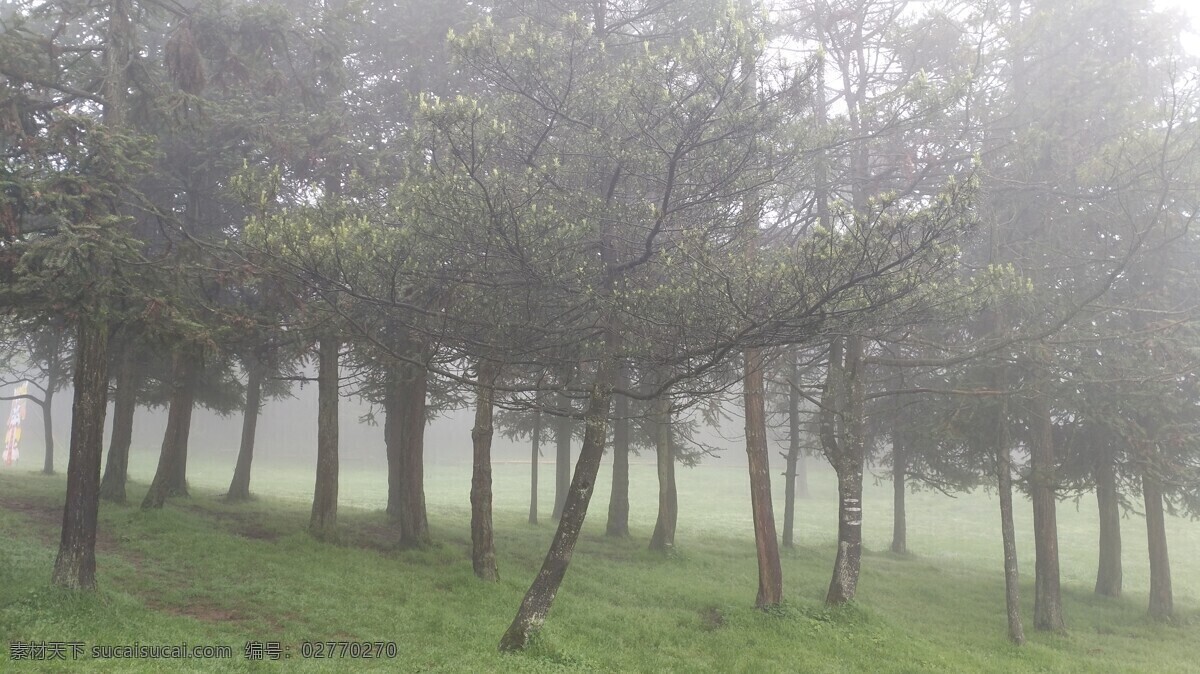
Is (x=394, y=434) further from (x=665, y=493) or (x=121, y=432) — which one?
(x=665, y=493)

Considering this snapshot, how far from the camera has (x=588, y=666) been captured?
9.07 meters

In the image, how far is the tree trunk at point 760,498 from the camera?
13047 millimetres

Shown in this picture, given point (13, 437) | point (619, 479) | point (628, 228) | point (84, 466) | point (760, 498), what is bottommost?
point (619, 479)

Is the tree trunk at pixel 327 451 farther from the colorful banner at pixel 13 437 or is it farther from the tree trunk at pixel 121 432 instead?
the colorful banner at pixel 13 437

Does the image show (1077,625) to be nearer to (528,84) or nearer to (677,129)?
(677,129)

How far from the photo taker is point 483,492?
13750 mm

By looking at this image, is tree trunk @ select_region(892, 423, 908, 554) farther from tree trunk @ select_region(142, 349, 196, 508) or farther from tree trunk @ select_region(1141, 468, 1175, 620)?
tree trunk @ select_region(142, 349, 196, 508)

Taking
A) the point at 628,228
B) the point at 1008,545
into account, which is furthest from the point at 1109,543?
the point at 628,228

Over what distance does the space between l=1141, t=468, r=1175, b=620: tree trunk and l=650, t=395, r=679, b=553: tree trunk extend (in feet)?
36.7

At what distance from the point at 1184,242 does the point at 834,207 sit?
1253cm

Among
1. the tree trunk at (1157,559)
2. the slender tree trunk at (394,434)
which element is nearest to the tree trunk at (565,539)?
the slender tree trunk at (394,434)

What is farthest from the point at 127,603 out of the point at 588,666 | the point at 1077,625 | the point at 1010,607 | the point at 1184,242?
the point at 1184,242

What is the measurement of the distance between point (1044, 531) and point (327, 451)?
15.4 metres

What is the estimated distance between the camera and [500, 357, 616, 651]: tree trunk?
9.29 metres
